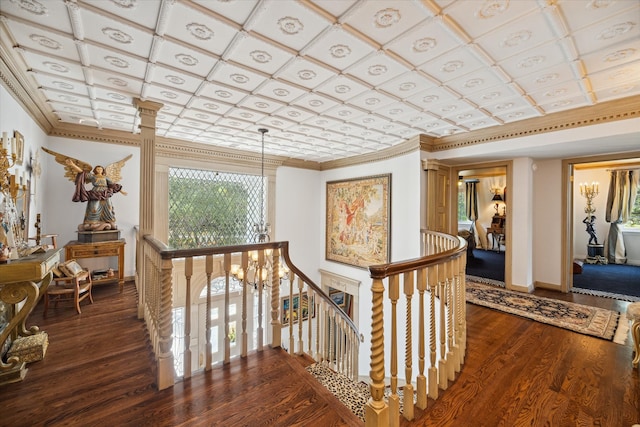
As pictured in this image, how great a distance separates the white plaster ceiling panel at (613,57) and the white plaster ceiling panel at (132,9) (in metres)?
3.50

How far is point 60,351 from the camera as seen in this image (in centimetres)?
230

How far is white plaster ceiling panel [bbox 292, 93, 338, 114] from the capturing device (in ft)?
10.6

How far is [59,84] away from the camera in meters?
2.89

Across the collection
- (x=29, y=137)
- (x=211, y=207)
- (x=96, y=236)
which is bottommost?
(x=96, y=236)

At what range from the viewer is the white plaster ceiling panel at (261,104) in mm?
3298

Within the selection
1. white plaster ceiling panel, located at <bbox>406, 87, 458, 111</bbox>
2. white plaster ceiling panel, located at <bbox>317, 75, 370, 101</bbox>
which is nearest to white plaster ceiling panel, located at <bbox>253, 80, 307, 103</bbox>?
white plaster ceiling panel, located at <bbox>317, 75, 370, 101</bbox>

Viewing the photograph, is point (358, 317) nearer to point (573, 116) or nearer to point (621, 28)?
point (573, 116)

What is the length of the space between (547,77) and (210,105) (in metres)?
3.85

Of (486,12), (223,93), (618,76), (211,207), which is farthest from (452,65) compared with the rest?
(211,207)

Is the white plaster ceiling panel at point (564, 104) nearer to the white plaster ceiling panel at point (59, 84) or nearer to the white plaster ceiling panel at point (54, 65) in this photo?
the white plaster ceiling panel at point (54, 65)

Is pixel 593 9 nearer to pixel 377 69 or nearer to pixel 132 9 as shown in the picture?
pixel 377 69

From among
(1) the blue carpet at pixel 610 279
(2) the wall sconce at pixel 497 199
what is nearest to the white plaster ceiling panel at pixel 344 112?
(1) the blue carpet at pixel 610 279

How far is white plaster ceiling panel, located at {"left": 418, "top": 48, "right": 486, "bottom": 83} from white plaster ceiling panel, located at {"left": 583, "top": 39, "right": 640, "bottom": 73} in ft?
2.98

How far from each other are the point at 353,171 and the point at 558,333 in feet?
16.0
